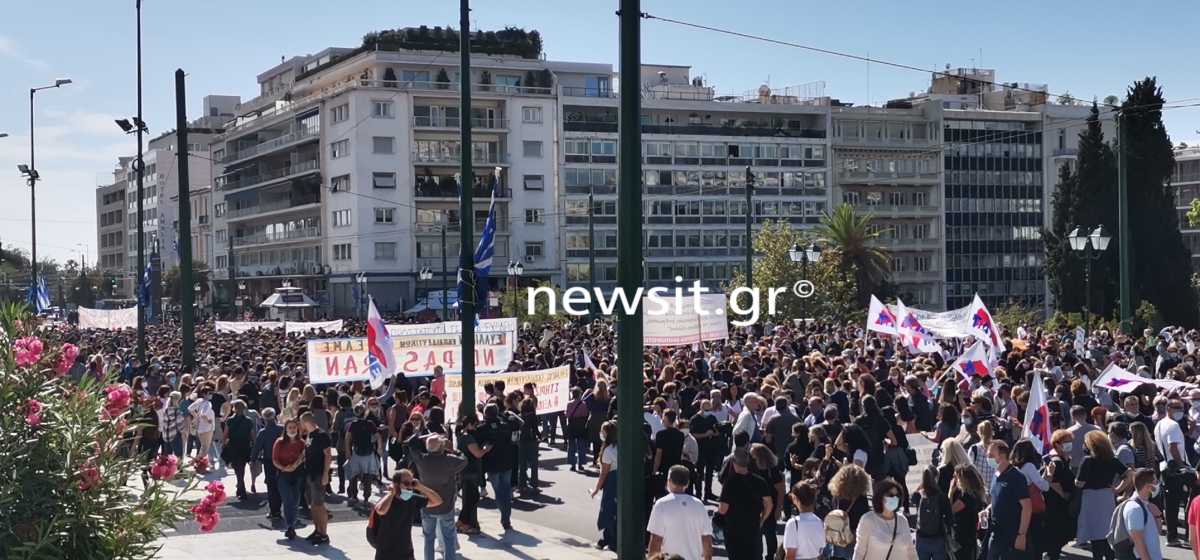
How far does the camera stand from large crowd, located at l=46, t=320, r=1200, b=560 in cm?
1023

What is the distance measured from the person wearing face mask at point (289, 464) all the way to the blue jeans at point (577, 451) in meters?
5.78

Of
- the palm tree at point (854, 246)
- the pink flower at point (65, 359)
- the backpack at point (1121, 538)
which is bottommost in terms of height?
the backpack at point (1121, 538)

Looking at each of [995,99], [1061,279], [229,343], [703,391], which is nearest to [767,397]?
[703,391]

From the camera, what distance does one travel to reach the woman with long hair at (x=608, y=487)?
1365 cm

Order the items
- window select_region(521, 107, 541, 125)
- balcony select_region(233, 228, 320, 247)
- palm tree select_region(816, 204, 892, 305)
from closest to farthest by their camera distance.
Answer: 1. palm tree select_region(816, 204, 892, 305)
2. window select_region(521, 107, 541, 125)
3. balcony select_region(233, 228, 320, 247)

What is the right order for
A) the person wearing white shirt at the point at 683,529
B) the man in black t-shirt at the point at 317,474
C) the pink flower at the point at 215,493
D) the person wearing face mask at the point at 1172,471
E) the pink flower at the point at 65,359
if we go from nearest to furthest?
the pink flower at the point at 65,359 < the pink flower at the point at 215,493 < the person wearing white shirt at the point at 683,529 < the person wearing face mask at the point at 1172,471 < the man in black t-shirt at the point at 317,474

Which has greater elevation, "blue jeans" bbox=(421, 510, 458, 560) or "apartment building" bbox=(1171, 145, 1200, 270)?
"apartment building" bbox=(1171, 145, 1200, 270)

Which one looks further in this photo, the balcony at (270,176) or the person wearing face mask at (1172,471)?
the balcony at (270,176)

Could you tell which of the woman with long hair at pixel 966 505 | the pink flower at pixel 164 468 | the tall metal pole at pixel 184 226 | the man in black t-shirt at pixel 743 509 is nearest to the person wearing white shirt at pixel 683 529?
the man in black t-shirt at pixel 743 509

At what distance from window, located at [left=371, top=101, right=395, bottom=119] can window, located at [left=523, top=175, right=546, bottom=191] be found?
967 cm

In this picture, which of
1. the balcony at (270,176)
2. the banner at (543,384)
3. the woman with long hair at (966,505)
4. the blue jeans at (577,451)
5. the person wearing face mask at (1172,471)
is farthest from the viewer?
the balcony at (270,176)

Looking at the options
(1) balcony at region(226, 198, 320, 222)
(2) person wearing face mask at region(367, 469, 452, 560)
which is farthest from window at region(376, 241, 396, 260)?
(2) person wearing face mask at region(367, 469, 452, 560)

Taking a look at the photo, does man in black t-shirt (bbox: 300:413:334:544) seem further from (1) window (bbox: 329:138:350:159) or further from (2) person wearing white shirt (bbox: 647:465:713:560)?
(1) window (bbox: 329:138:350:159)

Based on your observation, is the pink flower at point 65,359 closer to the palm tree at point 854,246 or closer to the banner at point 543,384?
the banner at point 543,384
